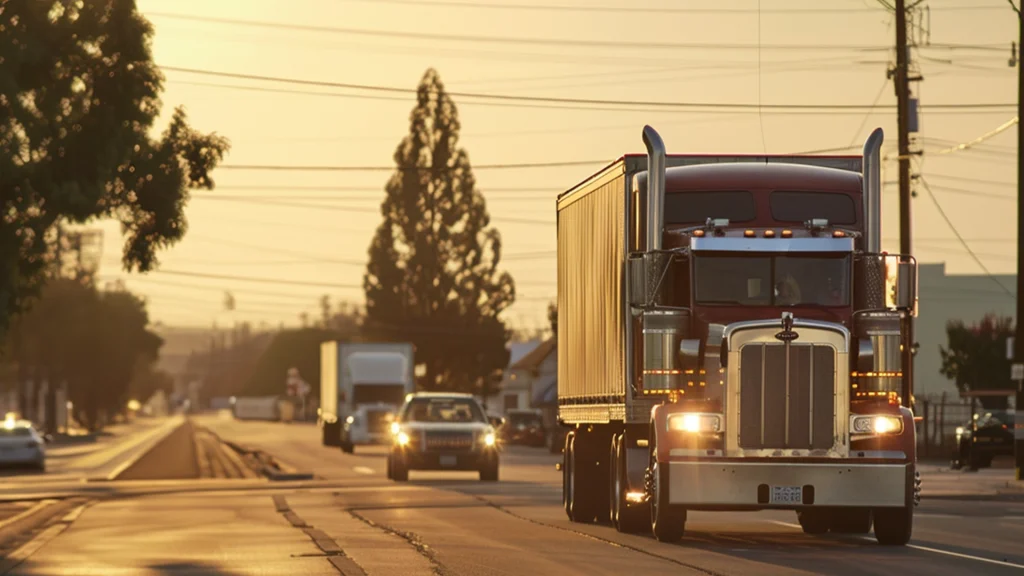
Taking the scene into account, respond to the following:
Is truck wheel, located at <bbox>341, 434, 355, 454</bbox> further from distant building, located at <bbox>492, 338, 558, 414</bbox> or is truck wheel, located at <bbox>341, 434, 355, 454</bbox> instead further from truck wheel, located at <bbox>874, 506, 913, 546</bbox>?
truck wheel, located at <bbox>874, 506, 913, 546</bbox>

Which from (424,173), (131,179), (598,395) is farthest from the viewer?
(424,173)

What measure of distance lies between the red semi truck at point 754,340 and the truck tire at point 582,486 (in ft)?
7.46

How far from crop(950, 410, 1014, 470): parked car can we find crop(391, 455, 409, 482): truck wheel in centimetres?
Answer: 1541

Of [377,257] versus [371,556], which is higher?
[377,257]

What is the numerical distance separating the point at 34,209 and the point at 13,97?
7.76 ft

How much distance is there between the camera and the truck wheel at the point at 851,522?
2336 cm

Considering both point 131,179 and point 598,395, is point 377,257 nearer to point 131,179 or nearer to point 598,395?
point 131,179

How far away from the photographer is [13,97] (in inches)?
1030

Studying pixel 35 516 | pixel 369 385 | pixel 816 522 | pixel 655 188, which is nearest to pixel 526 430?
pixel 369 385

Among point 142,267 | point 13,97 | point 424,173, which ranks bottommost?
point 142,267

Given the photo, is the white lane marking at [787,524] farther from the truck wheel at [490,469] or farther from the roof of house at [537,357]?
the roof of house at [537,357]

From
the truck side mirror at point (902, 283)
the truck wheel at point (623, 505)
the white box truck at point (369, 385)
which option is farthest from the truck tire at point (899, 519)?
the white box truck at point (369, 385)

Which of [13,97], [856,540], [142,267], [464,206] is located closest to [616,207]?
[856,540]

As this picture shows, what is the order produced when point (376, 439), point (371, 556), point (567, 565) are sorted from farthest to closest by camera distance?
point (376, 439), point (371, 556), point (567, 565)
